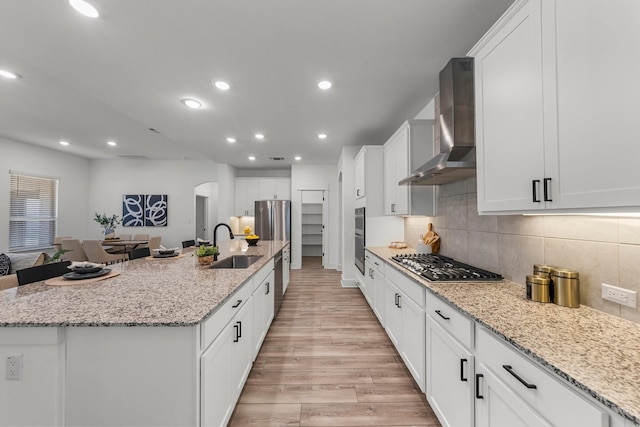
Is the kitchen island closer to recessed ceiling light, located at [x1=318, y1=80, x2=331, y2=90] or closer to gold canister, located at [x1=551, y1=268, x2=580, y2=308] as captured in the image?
gold canister, located at [x1=551, y1=268, x2=580, y2=308]

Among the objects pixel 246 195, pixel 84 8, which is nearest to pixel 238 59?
pixel 84 8

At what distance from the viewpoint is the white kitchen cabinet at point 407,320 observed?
1.84 m

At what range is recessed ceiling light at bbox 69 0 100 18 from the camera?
173 centimetres

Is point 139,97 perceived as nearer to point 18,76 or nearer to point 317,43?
point 18,76

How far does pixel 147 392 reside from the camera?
3.71 ft

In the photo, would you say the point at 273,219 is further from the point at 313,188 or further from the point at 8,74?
the point at 8,74

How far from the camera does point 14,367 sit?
3.70ft

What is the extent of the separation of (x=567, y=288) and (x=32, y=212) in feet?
29.2

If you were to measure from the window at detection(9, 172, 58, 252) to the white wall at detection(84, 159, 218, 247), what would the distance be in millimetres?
978

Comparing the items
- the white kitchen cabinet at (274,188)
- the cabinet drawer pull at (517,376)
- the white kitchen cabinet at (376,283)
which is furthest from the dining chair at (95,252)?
the cabinet drawer pull at (517,376)

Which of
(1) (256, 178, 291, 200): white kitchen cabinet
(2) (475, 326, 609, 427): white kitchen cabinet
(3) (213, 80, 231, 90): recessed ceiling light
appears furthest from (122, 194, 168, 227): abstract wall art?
(2) (475, 326, 609, 427): white kitchen cabinet

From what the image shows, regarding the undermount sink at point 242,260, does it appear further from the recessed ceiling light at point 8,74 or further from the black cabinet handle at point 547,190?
the recessed ceiling light at point 8,74

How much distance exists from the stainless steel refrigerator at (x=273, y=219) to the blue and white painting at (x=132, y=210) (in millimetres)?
3391

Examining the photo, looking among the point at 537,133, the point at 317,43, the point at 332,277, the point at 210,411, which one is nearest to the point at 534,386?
the point at 537,133
